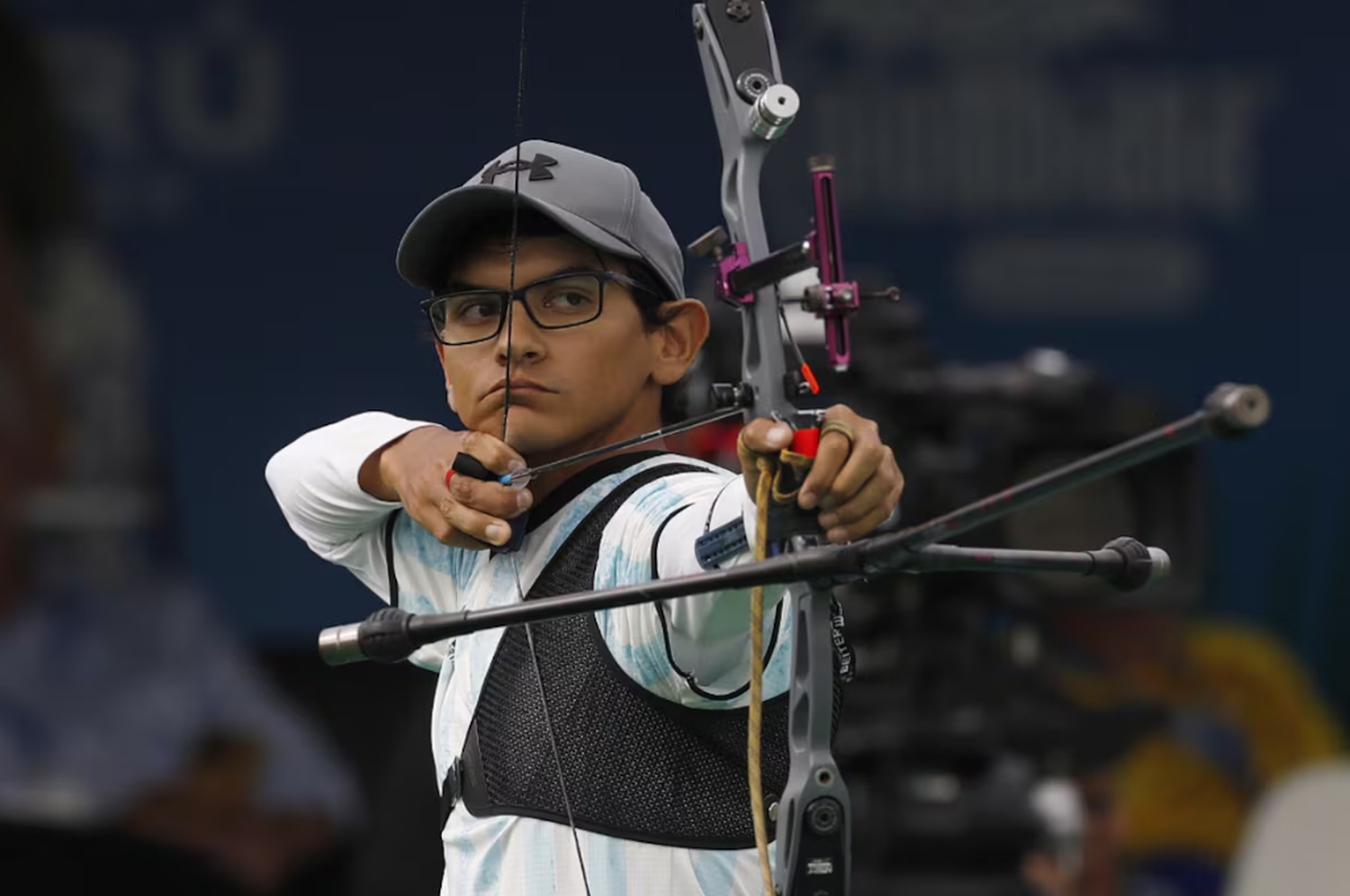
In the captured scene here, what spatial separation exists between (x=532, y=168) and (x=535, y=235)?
0.17 feet

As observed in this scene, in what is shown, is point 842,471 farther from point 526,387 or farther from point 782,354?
point 526,387

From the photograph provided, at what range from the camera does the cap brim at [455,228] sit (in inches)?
64.3

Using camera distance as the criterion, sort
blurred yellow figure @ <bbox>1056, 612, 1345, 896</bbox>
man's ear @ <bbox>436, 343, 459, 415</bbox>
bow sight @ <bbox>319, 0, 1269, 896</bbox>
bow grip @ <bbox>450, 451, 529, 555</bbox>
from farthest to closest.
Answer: blurred yellow figure @ <bbox>1056, 612, 1345, 896</bbox> < man's ear @ <bbox>436, 343, 459, 415</bbox> < bow grip @ <bbox>450, 451, 529, 555</bbox> < bow sight @ <bbox>319, 0, 1269, 896</bbox>

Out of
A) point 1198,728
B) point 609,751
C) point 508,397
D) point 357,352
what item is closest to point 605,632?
point 609,751

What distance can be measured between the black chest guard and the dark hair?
0.16 metres

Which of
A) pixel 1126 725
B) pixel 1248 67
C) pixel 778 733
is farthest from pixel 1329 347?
pixel 778 733

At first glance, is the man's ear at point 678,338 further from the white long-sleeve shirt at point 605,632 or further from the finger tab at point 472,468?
the finger tab at point 472,468

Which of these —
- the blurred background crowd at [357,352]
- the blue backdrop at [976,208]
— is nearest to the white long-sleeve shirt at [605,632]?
the blurred background crowd at [357,352]

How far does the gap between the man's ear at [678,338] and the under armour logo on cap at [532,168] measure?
137 millimetres

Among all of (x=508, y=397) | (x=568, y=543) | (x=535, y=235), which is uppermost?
(x=535, y=235)

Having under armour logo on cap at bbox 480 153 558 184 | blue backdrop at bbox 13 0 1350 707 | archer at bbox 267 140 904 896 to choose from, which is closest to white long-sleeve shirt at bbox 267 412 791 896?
archer at bbox 267 140 904 896

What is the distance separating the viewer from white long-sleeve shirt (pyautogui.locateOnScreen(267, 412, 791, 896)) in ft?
4.90

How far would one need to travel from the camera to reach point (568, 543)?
64.1 inches

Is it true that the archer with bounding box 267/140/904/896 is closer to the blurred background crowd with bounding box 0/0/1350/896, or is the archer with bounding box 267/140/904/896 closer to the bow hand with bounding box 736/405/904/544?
the bow hand with bounding box 736/405/904/544
